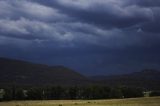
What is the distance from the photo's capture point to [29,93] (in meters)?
183

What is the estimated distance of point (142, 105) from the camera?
122m

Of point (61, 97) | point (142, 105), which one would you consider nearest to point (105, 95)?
point (61, 97)

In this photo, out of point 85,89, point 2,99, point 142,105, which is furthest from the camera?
point 85,89

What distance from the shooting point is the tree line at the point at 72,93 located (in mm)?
182750

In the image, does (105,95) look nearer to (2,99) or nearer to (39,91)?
(39,91)

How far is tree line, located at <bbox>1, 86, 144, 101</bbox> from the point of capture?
182750 mm

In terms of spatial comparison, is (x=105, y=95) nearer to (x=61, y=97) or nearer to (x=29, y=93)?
(x=61, y=97)

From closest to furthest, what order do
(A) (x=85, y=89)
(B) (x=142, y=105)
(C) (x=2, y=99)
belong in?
(B) (x=142, y=105), (C) (x=2, y=99), (A) (x=85, y=89)

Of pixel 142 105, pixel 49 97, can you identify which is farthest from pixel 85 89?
pixel 142 105

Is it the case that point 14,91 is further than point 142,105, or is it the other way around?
point 14,91

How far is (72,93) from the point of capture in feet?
631

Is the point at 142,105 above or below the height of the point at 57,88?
below

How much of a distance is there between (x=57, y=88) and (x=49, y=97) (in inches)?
237

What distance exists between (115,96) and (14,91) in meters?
48.6
